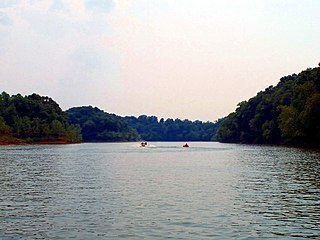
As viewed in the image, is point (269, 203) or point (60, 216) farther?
point (269, 203)

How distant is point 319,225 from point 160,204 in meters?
10.5

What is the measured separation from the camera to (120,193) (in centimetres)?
3872

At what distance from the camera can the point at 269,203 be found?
110 feet

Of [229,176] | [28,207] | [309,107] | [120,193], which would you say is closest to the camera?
[28,207]

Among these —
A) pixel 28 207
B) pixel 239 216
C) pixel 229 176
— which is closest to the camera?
A: pixel 239 216

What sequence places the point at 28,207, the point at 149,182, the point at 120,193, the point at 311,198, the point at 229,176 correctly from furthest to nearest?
the point at 229,176 < the point at 149,182 < the point at 120,193 < the point at 311,198 < the point at 28,207

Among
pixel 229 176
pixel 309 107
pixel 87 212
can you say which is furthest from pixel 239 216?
pixel 309 107

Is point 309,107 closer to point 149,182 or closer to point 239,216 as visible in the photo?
point 149,182

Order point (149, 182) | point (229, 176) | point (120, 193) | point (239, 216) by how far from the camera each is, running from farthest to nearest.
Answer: point (229, 176), point (149, 182), point (120, 193), point (239, 216)

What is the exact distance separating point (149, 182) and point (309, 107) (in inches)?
3241

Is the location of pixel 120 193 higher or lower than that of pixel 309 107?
lower

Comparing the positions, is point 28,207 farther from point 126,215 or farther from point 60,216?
point 126,215

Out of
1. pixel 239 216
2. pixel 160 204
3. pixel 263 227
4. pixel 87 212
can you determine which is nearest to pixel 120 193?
pixel 160 204

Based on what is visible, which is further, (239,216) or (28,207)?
(28,207)
